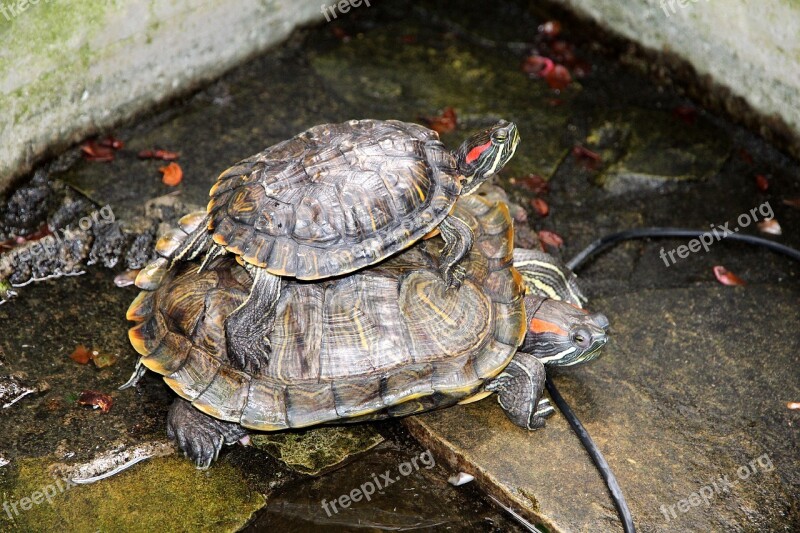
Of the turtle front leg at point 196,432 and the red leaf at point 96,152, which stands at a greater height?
the red leaf at point 96,152

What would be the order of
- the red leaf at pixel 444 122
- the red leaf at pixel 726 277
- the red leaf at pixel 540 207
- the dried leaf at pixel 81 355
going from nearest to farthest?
1. the dried leaf at pixel 81 355
2. the red leaf at pixel 726 277
3. the red leaf at pixel 540 207
4. the red leaf at pixel 444 122

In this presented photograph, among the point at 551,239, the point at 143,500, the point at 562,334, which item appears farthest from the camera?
the point at 551,239

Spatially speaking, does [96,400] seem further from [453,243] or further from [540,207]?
[540,207]

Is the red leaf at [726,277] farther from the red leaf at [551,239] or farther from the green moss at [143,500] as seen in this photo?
the green moss at [143,500]

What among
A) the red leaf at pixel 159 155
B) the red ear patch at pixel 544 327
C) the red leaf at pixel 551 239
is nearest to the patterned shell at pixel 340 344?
the red ear patch at pixel 544 327

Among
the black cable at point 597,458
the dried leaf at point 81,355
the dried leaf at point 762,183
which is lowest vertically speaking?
the dried leaf at point 762,183

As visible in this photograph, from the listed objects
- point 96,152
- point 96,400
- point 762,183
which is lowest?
point 762,183

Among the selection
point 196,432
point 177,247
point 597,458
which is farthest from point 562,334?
point 177,247
